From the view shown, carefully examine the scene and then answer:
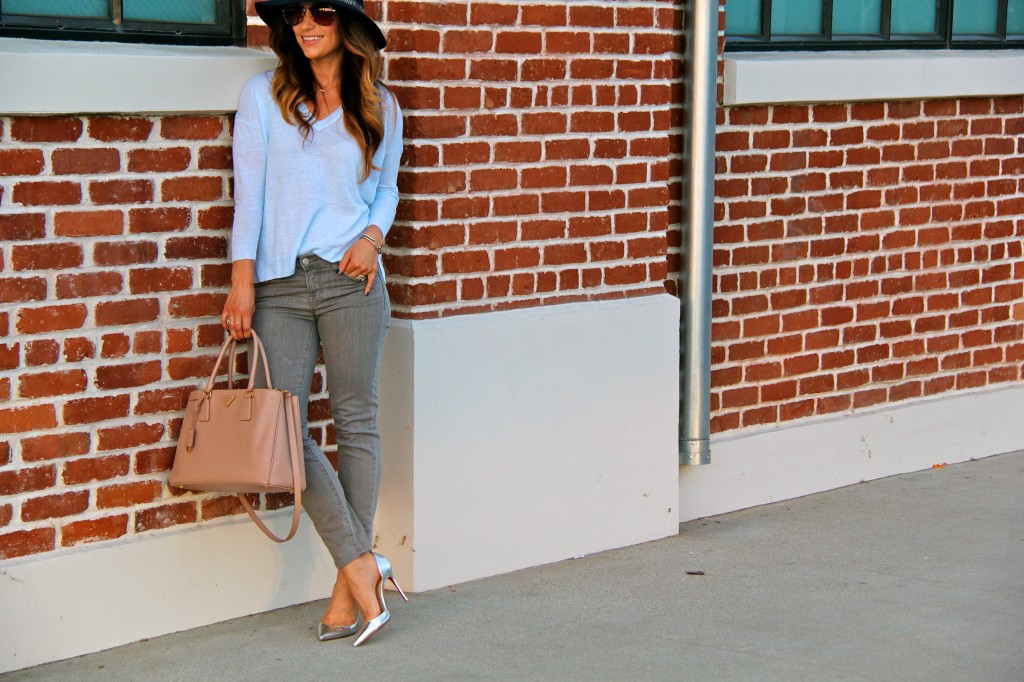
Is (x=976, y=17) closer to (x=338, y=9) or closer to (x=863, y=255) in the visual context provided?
→ (x=863, y=255)

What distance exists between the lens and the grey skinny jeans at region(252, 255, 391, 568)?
15.7 feet

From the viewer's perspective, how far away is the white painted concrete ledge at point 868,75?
6348 millimetres

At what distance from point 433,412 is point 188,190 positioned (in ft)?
3.60

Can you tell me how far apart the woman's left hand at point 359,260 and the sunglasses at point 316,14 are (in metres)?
0.64

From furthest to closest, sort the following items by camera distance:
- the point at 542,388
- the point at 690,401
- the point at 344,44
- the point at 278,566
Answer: the point at 690,401, the point at 542,388, the point at 278,566, the point at 344,44

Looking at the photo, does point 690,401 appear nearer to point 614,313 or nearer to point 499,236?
point 614,313

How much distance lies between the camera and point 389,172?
4914 mm

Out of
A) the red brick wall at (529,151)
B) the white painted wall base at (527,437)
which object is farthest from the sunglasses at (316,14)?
the white painted wall base at (527,437)

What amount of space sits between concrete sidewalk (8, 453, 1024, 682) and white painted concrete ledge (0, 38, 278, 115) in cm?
160

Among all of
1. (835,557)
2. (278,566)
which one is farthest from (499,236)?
(835,557)

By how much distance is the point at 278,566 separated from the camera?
5.16 meters

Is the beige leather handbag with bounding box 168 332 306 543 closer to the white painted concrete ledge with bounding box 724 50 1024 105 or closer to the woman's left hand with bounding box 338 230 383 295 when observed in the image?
the woman's left hand with bounding box 338 230 383 295

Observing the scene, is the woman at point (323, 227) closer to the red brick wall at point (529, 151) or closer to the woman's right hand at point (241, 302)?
the woman's right hand at point (241, 302)

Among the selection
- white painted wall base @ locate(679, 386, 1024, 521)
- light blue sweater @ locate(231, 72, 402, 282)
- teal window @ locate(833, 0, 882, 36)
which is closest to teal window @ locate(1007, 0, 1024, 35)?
teal window @ locate(833, 0, 882, 36)
